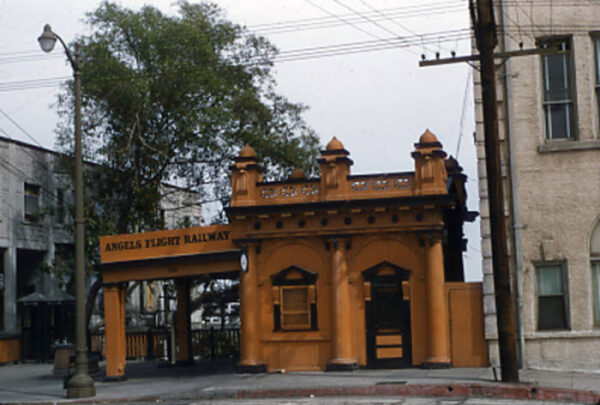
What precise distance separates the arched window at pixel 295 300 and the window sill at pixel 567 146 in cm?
648

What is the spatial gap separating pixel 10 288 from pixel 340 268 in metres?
20.0

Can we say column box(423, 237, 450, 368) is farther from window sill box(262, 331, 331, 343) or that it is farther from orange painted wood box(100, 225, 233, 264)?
orange painted wood box(100, 225, 233, 264)

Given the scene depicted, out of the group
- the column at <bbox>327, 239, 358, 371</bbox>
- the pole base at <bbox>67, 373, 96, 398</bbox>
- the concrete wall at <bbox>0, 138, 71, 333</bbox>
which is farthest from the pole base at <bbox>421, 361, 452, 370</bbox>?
the concrete wall at <bbox>0, 138, 71, 333</bbox>

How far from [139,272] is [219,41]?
1448 centimetres

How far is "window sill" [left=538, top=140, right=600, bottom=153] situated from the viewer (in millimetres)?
19641

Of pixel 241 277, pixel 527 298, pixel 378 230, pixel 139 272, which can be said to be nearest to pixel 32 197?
pixel 139 272

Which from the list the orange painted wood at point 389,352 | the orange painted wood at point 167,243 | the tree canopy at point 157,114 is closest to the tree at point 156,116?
the tree canopy at point 157,114

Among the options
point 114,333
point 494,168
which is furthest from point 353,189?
point 114,333

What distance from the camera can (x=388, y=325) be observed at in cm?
2120

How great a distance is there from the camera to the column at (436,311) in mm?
20438

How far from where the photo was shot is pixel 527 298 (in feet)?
64.8

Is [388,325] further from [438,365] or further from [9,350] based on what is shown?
[9,350]

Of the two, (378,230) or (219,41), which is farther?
(219,41)

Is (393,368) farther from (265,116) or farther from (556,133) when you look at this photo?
(265,116)
